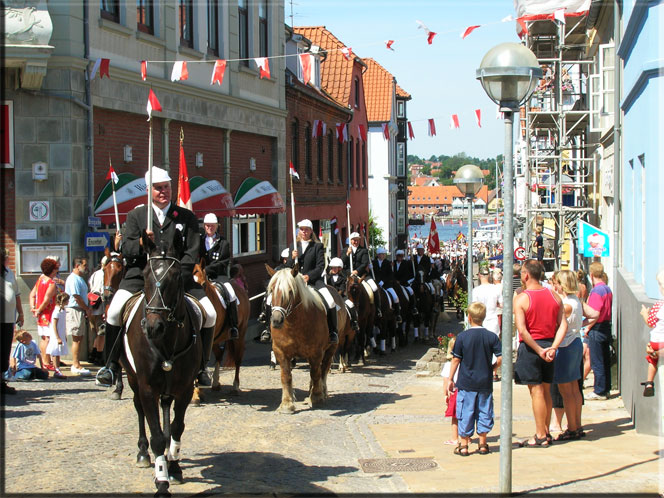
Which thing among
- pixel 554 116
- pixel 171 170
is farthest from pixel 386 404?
pixel 554 116

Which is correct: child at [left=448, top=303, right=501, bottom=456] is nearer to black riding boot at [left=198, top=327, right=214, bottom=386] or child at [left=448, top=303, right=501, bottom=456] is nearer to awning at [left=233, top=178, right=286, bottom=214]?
black riding boot at [left=198, top=327, right=214, bottom=386]

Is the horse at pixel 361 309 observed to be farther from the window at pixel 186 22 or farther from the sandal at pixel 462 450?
the sandal at pixel 462 450

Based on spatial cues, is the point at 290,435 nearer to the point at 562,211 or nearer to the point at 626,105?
the point at 626,105

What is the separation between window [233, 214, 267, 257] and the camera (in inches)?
966

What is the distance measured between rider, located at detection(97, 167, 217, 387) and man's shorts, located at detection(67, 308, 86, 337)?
5975 millimetres

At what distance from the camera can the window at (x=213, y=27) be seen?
904 inches

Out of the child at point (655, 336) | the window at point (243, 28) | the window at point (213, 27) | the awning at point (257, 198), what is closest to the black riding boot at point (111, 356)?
the child at point (655, 336)

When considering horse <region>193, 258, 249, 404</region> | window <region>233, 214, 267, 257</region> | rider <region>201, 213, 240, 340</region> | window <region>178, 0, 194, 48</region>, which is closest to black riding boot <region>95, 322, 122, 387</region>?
horse <region>193, 258, 249, 404</region>

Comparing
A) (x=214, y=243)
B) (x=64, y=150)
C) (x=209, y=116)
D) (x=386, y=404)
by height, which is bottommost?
(x=386, y=404)

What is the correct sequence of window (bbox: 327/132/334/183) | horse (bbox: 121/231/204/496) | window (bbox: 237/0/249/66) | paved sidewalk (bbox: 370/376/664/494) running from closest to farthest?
horse (bbox: 121/231/204/496) < paved sidewalk (bbox: 370/376/664/494) < window (bbox: 237/0/249/66) < window (bbox: 327/132/334/183)

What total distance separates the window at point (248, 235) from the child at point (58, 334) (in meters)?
10.3

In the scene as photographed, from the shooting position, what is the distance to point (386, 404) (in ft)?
42.8

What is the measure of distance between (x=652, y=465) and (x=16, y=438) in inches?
253

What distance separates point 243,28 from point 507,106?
18526mm
